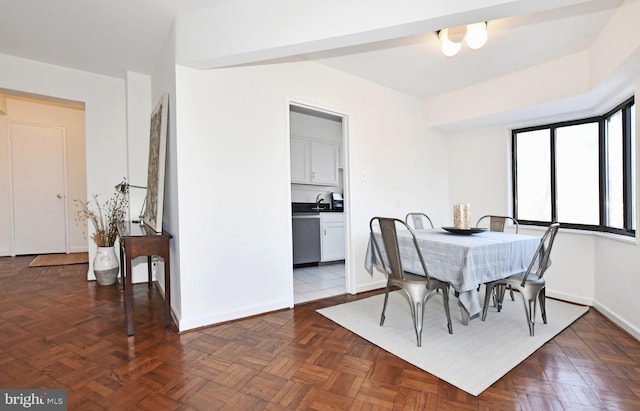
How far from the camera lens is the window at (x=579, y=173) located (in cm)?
280

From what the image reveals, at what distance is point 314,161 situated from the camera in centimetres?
518

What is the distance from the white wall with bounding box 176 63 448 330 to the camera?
2.52m

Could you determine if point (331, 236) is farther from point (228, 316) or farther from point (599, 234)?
point (599, 234)

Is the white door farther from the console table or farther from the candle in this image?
the candle

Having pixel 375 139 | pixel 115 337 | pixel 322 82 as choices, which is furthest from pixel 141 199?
pixel 375 139

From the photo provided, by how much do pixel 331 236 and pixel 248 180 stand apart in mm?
2501

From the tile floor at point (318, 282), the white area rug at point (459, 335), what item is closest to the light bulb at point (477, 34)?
the white area rug at point (459, 335)

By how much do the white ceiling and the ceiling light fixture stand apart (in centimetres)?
16

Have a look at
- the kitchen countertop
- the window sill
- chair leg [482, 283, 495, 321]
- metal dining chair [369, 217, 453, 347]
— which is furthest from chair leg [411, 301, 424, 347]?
the kitchen countertop

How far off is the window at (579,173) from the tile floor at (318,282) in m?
2.53

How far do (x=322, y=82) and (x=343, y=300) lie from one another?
2384 mm

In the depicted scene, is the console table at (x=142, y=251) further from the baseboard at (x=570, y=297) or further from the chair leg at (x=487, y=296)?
the baseboard at (x=570, y=297)

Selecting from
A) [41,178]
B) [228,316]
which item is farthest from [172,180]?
[41,178]

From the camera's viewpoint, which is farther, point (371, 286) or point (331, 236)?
point (331, 236)
